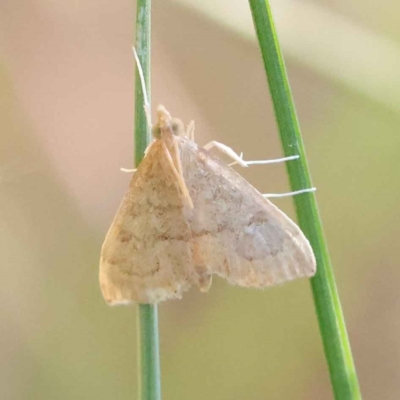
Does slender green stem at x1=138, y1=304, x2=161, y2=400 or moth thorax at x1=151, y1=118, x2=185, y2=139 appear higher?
Result: moth thorax at x1=151, y1=118, x2=185, y2=139

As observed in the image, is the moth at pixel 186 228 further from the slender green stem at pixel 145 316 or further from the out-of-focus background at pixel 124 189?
the out-of-focus background at pixel 124 189

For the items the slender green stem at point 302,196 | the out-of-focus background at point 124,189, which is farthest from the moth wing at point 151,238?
the out-of-focus background at point 124,189

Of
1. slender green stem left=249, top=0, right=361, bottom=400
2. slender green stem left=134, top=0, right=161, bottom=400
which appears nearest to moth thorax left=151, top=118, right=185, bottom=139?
slender green stem left=134, top=0, right=161, bottom=400

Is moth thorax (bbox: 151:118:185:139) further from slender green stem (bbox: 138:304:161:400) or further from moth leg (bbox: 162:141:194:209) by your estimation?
slender green stem (bbox: 138:304:161:400)

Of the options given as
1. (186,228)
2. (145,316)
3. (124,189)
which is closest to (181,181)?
(186,228)

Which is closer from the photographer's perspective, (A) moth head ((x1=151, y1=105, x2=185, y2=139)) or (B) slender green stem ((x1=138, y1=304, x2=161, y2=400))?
(B) slender green stem ((x1=138, y1=304, x2=161, y2=400))

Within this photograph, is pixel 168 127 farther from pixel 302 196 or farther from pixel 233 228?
pixel 302 196

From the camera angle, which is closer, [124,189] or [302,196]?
[302,196]
